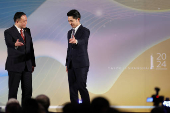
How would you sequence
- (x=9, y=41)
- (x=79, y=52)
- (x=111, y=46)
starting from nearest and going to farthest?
(x=9, y=41)
(x=79, y=52)
(x=111, y=46)

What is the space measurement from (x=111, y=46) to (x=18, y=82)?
6.30 feet

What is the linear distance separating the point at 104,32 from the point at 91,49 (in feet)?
1.30

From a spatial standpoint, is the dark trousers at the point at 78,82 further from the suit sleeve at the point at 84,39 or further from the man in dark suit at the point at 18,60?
the man in dark suit at the point at 18,60

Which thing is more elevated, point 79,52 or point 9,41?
point 9,41

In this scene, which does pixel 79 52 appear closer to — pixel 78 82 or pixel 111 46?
pixel 78 82

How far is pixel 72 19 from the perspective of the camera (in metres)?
4.55

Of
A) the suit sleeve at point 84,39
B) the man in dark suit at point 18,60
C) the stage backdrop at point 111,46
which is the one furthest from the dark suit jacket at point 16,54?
the stage backdrop at point 111,46

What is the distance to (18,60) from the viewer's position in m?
4.48

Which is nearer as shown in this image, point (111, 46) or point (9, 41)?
point (9, 41)

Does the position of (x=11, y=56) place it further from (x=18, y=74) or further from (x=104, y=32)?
(x=104, y=32)

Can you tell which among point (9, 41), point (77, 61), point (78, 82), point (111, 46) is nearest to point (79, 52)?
point (77, 61)

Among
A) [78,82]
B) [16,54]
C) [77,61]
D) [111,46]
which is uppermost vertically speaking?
[111,46]

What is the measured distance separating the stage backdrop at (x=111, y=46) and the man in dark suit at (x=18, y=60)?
97cm

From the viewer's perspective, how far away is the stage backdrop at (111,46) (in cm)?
550
